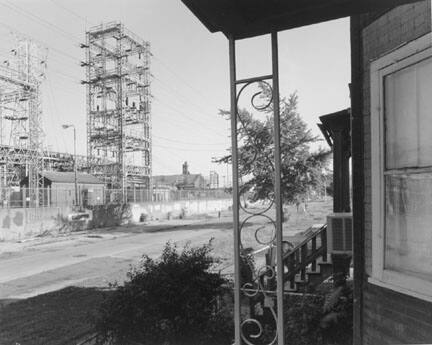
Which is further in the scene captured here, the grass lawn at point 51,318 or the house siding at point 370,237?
the grass lawn at point 51,318

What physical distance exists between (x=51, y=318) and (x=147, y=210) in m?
30.3

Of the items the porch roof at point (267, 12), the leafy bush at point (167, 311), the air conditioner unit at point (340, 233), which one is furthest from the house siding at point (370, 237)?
the leafy bush at point (167, 311)

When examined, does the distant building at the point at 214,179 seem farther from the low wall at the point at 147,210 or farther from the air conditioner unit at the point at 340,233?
the air conditioner unit at the point at 340,233

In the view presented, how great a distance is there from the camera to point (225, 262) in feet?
39.6

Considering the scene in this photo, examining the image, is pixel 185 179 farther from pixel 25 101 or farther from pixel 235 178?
pixel 235 178

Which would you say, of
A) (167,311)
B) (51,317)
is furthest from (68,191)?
(167,311)

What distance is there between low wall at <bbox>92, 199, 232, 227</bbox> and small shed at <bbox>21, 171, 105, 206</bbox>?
266 centimetres

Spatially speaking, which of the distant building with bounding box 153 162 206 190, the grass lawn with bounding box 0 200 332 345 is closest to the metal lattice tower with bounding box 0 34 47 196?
the grass lawn with bounding box 0 200 332 345

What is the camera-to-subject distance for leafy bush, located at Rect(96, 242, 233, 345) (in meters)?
4.82

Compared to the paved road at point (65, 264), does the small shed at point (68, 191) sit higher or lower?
higher

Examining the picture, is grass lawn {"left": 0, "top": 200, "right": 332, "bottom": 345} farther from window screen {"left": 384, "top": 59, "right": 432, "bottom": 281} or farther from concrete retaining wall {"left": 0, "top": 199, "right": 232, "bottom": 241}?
concrete retaining wall {"left": 0, "top": 199, "right": 232, "bottom": 241}

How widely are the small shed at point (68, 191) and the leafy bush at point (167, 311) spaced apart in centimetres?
2414

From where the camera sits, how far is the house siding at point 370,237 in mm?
2814

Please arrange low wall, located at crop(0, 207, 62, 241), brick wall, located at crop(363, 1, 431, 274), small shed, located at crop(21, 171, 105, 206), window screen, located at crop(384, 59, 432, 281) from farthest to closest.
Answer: small shed, located at crop(21, 171, 105, 206), low wall, located at crop(0, 207, 62, 241), brick wall, located at crop(363, 1, 431, 274), window screen, located at crop(384, 59, 432, 281)
